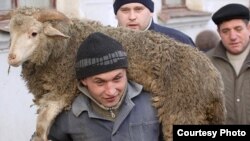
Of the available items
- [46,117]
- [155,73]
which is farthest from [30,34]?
[155,73]

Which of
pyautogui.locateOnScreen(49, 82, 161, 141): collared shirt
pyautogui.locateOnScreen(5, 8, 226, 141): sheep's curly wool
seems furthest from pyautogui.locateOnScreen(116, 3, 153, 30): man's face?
pyautogui.locateOnScreen(49, 82, 161, 141): collared shirt

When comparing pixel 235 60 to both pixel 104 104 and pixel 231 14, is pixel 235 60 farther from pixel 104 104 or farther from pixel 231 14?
pixel 104 104

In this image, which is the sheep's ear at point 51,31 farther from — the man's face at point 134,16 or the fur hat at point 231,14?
the fur hat at point 231,14

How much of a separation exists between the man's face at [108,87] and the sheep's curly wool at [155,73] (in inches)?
11.8

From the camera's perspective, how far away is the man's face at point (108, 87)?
2.62 metres

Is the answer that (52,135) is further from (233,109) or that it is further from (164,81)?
(233,109)

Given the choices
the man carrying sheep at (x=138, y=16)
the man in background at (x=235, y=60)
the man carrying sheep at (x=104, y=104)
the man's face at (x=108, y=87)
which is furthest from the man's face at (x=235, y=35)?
the man's face at (x=108, y=87)

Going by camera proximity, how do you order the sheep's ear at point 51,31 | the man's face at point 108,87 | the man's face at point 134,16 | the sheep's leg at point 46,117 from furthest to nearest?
the man's face at point 134,16
the sheep's ear at point 51,31
the sheep's leg at point 46,117
the man's face at point 108,87

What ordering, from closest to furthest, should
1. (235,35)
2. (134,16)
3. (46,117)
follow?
(46,117) → (235,35) → (134,16)

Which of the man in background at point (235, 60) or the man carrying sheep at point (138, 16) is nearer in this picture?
the man in background at point (235, 60)

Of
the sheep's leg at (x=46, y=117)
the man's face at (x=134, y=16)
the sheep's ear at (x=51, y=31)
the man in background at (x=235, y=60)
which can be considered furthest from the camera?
the man's face at (x=134, y=16)

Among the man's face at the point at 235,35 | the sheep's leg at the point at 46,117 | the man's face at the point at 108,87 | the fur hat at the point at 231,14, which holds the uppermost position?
the fur hat at the point at 231,14

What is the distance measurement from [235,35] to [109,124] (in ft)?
4.66

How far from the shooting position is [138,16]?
154 inches
